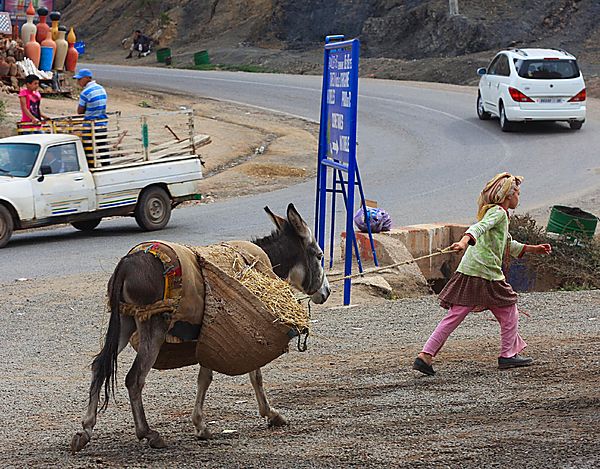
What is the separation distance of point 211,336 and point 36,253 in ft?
31.0

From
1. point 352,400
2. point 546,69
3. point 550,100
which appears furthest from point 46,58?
point 352,400

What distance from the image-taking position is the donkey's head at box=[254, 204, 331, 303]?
7.52 m

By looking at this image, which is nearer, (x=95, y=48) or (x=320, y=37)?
(x=320, y=37)

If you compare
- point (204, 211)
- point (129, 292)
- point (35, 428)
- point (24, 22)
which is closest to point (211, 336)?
point (129, 292)

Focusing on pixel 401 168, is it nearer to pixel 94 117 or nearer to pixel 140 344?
pixel 94 117

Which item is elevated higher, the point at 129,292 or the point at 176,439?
the point at 129,292

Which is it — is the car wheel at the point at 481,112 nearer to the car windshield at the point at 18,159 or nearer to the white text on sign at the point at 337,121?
the car windshield at the point at 18,159

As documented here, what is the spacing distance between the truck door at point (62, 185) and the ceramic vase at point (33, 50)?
61.2 ft

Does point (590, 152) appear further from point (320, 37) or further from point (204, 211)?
point (320, 37)

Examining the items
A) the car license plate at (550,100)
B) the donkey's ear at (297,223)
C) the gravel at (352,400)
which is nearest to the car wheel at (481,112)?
the car license plate at (550,100)

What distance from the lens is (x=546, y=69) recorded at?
1083 inches

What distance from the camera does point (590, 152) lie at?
24938 millimetres

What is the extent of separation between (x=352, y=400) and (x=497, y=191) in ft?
6.81

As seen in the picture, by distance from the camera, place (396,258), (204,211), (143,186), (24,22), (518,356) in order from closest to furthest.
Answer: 1. (518,356)
2. (396,258)
3. (143,186)
4. (204,211)
5. (24,22)
